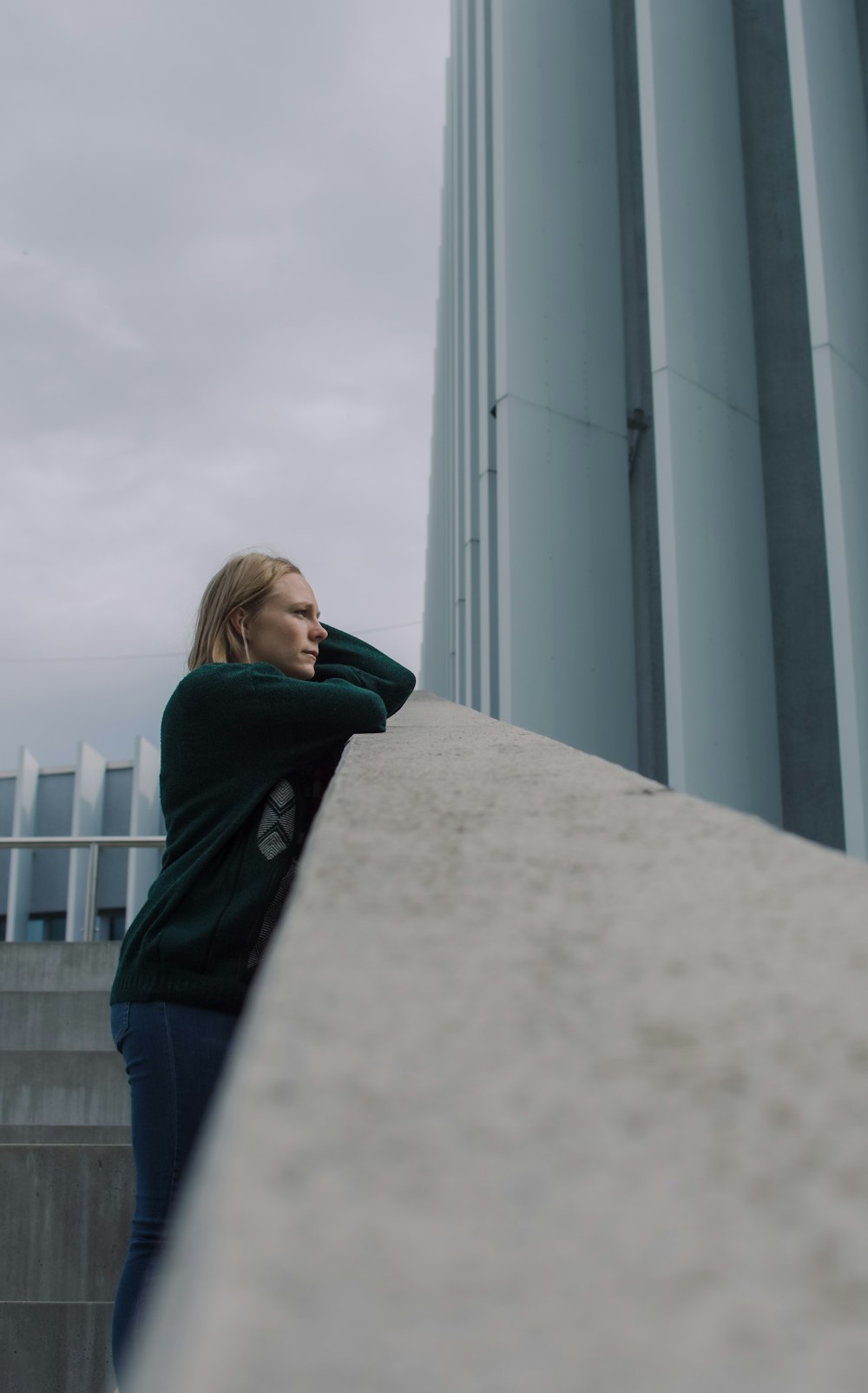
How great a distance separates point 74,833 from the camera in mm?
23125

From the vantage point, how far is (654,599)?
6.25 metres

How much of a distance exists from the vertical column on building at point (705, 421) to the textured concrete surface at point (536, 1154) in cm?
368

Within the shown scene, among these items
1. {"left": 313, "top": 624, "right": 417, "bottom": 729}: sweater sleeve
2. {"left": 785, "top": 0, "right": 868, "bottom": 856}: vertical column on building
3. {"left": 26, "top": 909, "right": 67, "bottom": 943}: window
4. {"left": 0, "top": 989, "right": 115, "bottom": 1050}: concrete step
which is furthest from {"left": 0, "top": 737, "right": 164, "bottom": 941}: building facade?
{"left": 313, "top": 624, "right": 417, "bottom": 729}: sweater sleeve

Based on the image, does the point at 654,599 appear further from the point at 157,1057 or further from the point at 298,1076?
the point at 298,1076

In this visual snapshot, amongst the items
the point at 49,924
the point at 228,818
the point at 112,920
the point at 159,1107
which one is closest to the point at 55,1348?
the point at 159,1107

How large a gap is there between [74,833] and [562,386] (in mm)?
19452

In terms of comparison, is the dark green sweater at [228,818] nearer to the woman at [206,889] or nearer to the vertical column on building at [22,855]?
A: the woman at [206,889]

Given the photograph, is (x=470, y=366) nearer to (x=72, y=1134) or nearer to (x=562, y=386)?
(x=562, y=386)

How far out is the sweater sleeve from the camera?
2752 millimetres

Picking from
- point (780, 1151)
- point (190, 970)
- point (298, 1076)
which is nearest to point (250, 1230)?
point (298, 1076)

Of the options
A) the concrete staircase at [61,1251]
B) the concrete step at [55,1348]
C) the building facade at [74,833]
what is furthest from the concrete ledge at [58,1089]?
the building facade at [74,833]

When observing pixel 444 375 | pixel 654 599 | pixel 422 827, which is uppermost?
pixel 444 375

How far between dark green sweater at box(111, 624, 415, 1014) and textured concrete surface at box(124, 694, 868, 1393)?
1180 mm

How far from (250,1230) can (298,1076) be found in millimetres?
99
